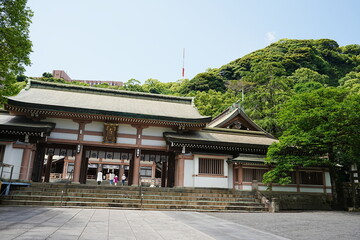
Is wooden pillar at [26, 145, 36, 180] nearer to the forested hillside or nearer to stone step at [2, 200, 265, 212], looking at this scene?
stone step at [2, 200, 265, 212]

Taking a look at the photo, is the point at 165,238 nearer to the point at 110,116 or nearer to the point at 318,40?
the point at 110,116

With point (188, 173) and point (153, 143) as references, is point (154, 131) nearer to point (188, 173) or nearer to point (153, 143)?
point (153, 143)

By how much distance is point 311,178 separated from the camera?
70.8 feet

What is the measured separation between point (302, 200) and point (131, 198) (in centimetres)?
1350

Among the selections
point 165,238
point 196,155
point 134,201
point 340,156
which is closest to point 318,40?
point 340,156

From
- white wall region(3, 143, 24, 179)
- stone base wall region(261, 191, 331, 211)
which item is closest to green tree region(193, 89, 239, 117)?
stone base wall region(261, 191, 331, 211)

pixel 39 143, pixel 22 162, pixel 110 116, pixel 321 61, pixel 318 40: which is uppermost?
pixel 318 40

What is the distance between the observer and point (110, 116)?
2005 cm

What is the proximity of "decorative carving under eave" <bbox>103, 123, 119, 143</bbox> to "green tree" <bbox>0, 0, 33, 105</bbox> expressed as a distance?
22.4 feet

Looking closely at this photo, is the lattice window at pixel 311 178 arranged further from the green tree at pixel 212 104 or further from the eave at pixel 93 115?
the green tree at pixel 212 104

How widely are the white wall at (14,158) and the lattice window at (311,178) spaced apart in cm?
2128

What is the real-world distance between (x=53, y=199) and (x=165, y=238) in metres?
10.3

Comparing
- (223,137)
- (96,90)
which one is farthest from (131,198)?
(96,90)

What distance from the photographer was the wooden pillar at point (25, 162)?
703 inches
